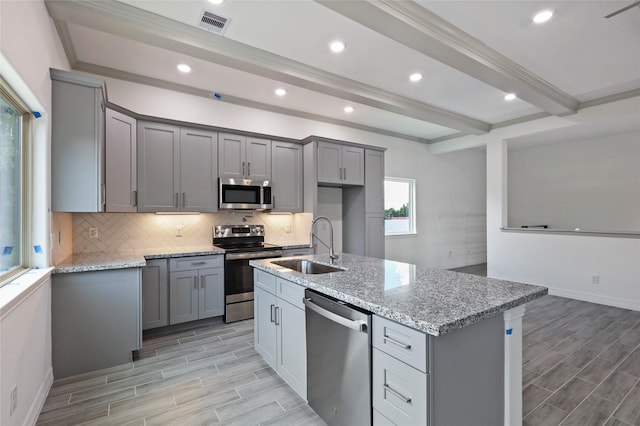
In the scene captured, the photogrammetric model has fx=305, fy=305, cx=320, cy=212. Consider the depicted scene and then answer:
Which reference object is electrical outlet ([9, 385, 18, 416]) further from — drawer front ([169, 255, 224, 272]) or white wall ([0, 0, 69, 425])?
drawer front ([169, 255, 224, 272])

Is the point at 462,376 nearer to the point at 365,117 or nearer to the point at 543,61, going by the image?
the point at 543,61

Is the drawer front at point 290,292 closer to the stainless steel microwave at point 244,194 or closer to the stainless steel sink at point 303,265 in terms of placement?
the stainless steel sink at point 303,265

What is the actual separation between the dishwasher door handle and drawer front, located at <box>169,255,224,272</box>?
6.29 feet

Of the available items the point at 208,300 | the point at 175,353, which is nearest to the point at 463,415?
the point at 175,353

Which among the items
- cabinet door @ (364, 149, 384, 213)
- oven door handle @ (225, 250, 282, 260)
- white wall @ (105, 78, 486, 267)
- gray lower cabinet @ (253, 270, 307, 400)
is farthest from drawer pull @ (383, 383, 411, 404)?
white wall @ (105, 78, 486, 267)

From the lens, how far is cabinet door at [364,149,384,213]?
494 centimetres

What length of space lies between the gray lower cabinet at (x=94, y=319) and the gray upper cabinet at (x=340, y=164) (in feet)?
8.90

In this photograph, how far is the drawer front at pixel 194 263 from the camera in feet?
11.0

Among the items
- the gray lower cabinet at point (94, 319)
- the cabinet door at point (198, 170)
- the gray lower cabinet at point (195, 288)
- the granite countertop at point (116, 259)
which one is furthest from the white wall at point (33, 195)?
the cabinet door at point (198, 170)

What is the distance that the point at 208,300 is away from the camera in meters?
3.55

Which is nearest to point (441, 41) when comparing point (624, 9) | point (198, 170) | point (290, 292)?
point (624, 9)

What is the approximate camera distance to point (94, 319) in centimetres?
255

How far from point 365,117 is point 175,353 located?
4263 mm

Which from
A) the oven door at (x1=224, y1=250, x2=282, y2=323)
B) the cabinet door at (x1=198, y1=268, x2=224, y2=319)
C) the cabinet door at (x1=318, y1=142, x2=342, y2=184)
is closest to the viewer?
the cabinet door at (x1=198, y1=268, x2=224, y2=319)
